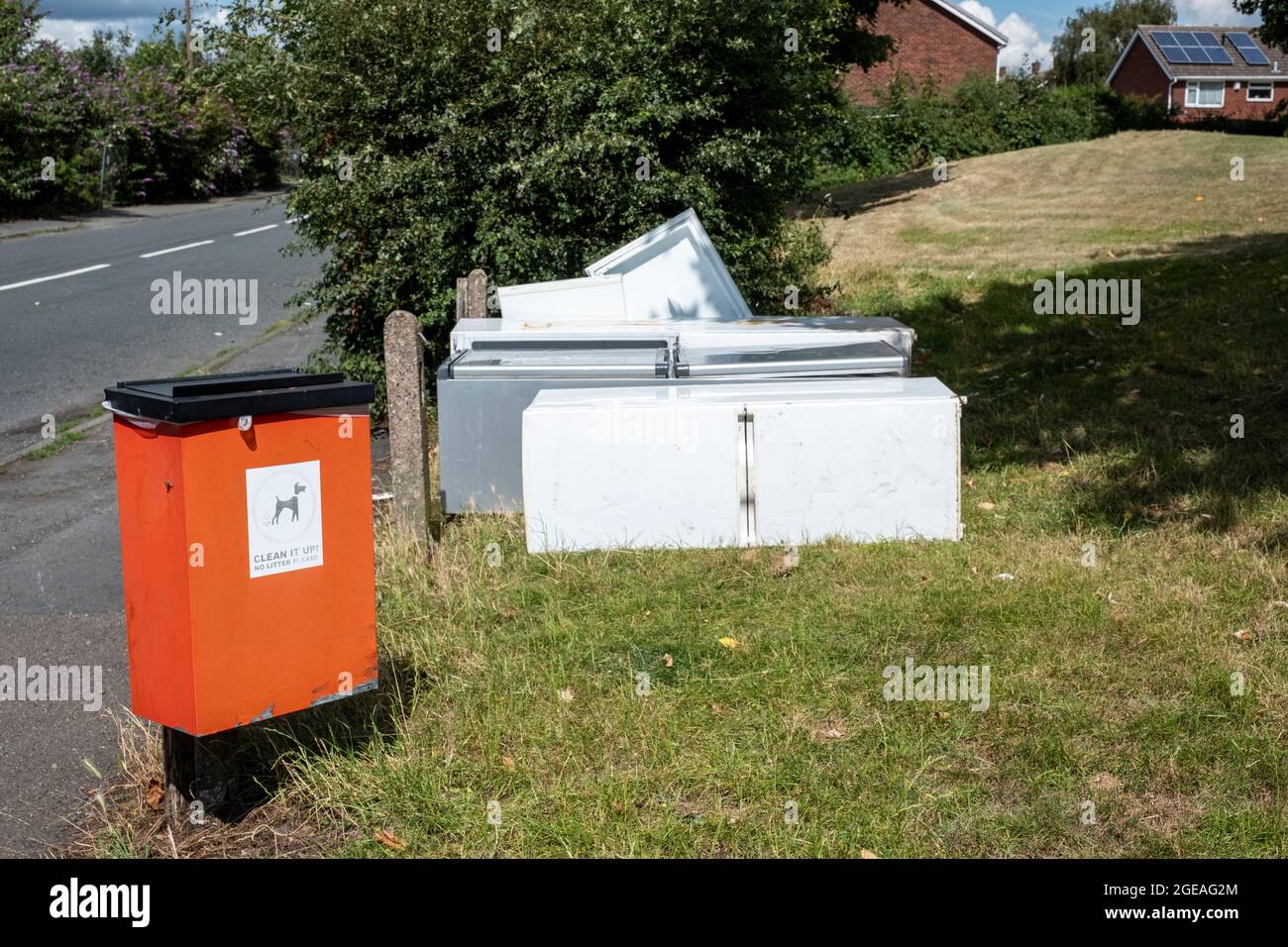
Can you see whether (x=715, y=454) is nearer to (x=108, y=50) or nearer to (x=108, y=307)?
(x=108, y=307)

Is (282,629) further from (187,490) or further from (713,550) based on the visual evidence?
(713,550)

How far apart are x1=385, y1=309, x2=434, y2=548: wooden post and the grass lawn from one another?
7.6 inches

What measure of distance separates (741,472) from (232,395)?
310cm

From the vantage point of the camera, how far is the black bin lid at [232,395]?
358cm

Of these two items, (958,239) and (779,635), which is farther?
(958,239)

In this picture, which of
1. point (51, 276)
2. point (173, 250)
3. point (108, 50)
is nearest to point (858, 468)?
point (51, 276)

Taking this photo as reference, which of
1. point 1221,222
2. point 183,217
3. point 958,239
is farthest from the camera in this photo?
point 183,217

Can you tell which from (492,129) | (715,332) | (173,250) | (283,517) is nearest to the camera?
(283,517)

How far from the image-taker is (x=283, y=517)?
12.6 ft

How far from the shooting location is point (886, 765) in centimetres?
Answer: 413

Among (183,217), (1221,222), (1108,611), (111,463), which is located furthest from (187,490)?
(183,217)

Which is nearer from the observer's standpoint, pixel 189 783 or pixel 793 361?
pixel 189 783

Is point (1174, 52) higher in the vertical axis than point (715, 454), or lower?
higher
